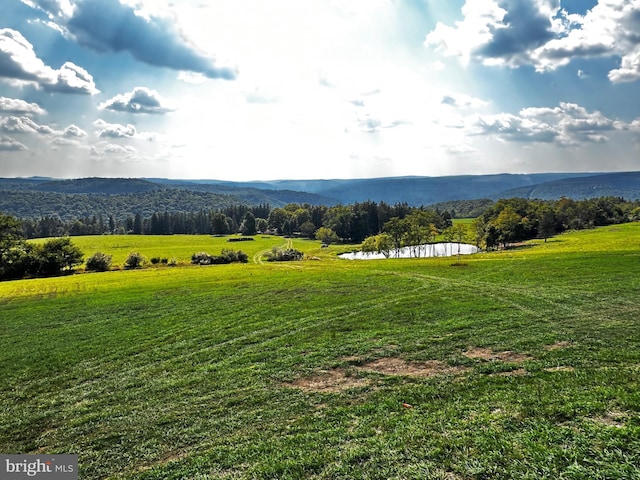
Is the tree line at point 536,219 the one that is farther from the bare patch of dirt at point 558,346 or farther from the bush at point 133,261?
the bare patch of dirt at point 558,346

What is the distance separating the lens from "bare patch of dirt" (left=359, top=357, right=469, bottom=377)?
16750 millimetres

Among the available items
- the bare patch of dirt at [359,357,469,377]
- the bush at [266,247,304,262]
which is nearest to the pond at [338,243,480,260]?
the bush at [266,247,304,262]

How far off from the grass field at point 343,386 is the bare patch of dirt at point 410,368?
13 cm

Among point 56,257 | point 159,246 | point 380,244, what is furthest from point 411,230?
point 56,257

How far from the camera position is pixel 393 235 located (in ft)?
464

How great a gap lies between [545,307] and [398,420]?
68.8 ft

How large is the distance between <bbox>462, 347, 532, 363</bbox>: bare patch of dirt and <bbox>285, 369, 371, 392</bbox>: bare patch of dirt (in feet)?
19.3

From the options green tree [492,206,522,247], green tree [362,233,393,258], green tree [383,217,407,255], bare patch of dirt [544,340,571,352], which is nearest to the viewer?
bare patch of dirt [544,340,571,352]

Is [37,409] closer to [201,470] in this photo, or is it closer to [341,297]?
[201,470]

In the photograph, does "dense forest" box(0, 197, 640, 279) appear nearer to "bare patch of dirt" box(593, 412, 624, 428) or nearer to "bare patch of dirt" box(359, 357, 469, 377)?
"bare patch of dirt" box(359, 357, 469, 377)

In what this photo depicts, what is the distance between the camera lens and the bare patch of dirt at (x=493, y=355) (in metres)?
17.5

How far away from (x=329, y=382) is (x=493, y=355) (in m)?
8.23

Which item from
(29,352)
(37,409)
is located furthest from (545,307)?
(29,352)

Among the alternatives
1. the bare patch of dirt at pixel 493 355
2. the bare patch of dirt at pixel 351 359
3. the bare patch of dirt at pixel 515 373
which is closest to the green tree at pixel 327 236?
the bare patch of dirt at pixel 351 359
